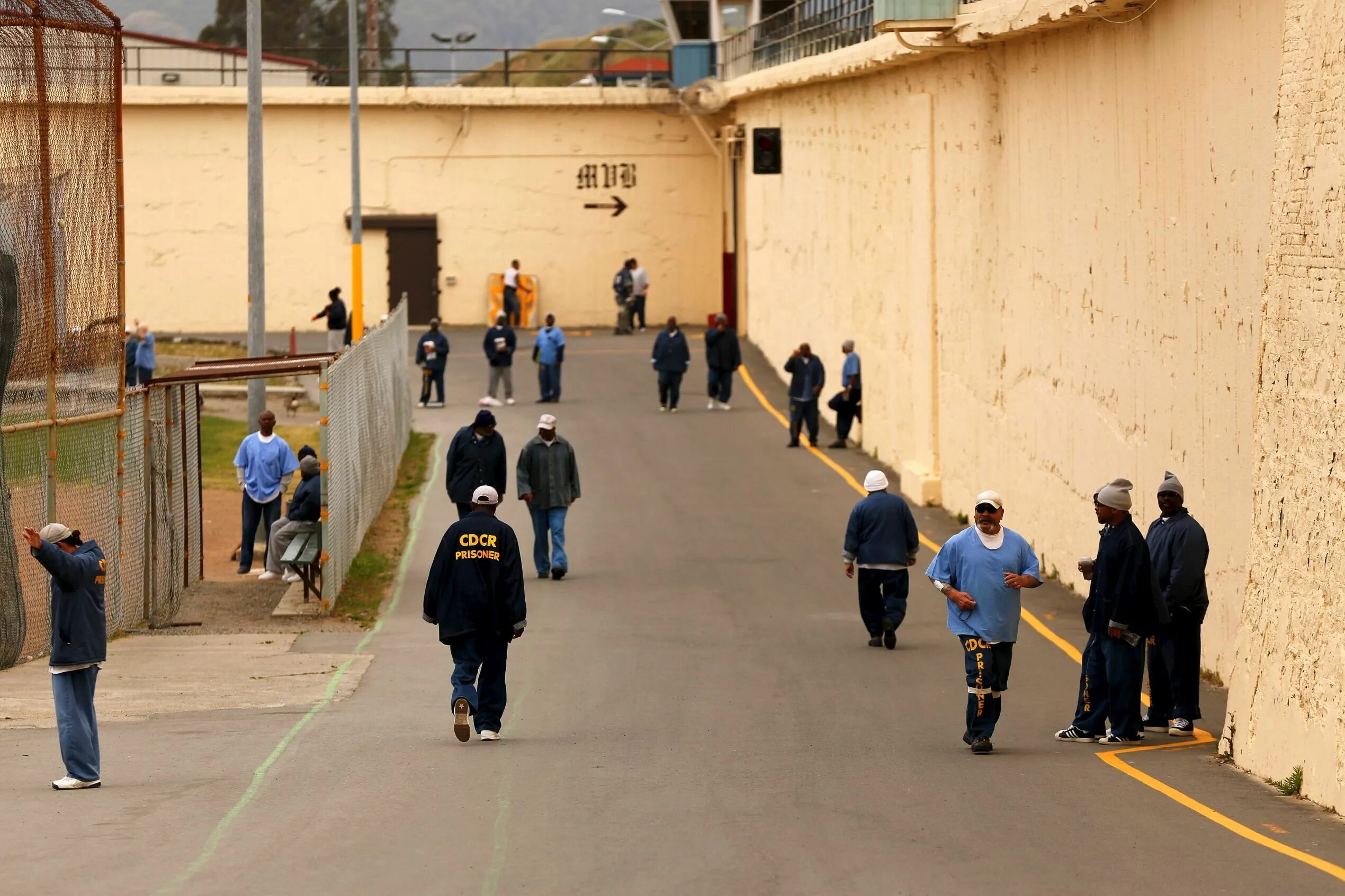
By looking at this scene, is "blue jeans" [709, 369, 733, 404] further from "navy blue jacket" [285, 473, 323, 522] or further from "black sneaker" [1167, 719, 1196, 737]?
"black sneaker" [1167, 719, 1196, 737]

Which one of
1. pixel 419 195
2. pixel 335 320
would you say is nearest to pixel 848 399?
pixel 335 320

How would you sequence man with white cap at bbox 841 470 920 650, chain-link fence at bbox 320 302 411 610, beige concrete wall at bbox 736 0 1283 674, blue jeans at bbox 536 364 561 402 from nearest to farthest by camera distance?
beige concrete wall at bbox 736 0 1283 674, man with white cap at bbox 841 470 920 650, chain-link fence at bbox 320 302 411 610, blue jeans at bbox 536 364 561 402

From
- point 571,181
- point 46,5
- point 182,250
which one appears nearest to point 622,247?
point 571,181

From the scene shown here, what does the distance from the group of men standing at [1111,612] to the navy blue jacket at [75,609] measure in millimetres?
5403

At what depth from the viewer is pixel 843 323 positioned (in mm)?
29141

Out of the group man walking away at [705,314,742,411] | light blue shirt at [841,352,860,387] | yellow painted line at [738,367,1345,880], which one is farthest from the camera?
man walking away at [705,314,742,411]

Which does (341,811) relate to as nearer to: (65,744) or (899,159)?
(65,744)

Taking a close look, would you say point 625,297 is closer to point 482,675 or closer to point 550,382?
point 550,382

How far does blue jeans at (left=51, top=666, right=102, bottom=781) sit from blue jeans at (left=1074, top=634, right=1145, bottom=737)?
6.52 meters

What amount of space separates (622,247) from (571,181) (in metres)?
2.21

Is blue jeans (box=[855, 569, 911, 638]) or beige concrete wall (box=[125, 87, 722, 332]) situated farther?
beige concrete wall (box=[125, 87, 722, 332])

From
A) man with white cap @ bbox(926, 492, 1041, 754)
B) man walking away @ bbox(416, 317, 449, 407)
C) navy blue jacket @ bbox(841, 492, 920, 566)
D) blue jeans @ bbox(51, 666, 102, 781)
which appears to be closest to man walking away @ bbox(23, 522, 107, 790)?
blue jeans @ bbox(51, 666, 102, 781)

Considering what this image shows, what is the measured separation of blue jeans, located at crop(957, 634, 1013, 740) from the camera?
11.4 m

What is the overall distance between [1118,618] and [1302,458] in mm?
1627
